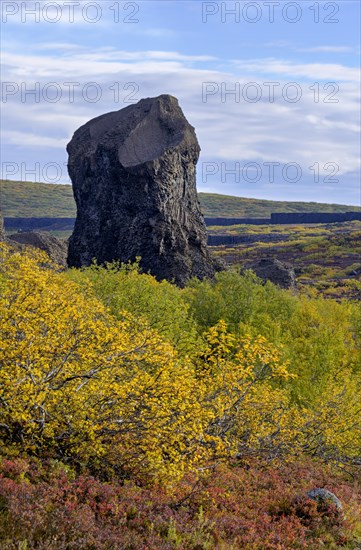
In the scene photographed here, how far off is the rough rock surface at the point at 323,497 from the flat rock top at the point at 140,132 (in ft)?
204

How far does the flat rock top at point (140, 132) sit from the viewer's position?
82131mm

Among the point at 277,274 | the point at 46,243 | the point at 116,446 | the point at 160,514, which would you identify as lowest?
the point at 160,514

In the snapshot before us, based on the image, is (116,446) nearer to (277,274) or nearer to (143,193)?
(143,193)

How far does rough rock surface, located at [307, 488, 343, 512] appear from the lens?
73.8 ft

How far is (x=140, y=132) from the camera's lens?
83.1 meters

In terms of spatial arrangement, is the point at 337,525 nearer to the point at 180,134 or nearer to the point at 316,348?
the point at 316,348

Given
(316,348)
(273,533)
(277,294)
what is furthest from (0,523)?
(277,294)

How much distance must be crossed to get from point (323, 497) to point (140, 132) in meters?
66.6

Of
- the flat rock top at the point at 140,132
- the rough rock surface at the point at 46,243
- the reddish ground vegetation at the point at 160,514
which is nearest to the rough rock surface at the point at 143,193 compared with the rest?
the flat rock top at the point at 140,132

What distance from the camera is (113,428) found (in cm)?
1955

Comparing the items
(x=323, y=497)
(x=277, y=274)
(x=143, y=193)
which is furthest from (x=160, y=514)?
(x=277, y=274)

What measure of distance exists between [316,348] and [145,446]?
96.3 ft

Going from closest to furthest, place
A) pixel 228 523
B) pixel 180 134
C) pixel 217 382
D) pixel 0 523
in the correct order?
pixel 0 523, pixel 228 523, pixel 217 382, pixel 180 134

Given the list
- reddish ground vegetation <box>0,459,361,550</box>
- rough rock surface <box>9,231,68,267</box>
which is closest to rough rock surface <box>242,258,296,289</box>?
rough rock surface <box>9,231,68,267</box>
